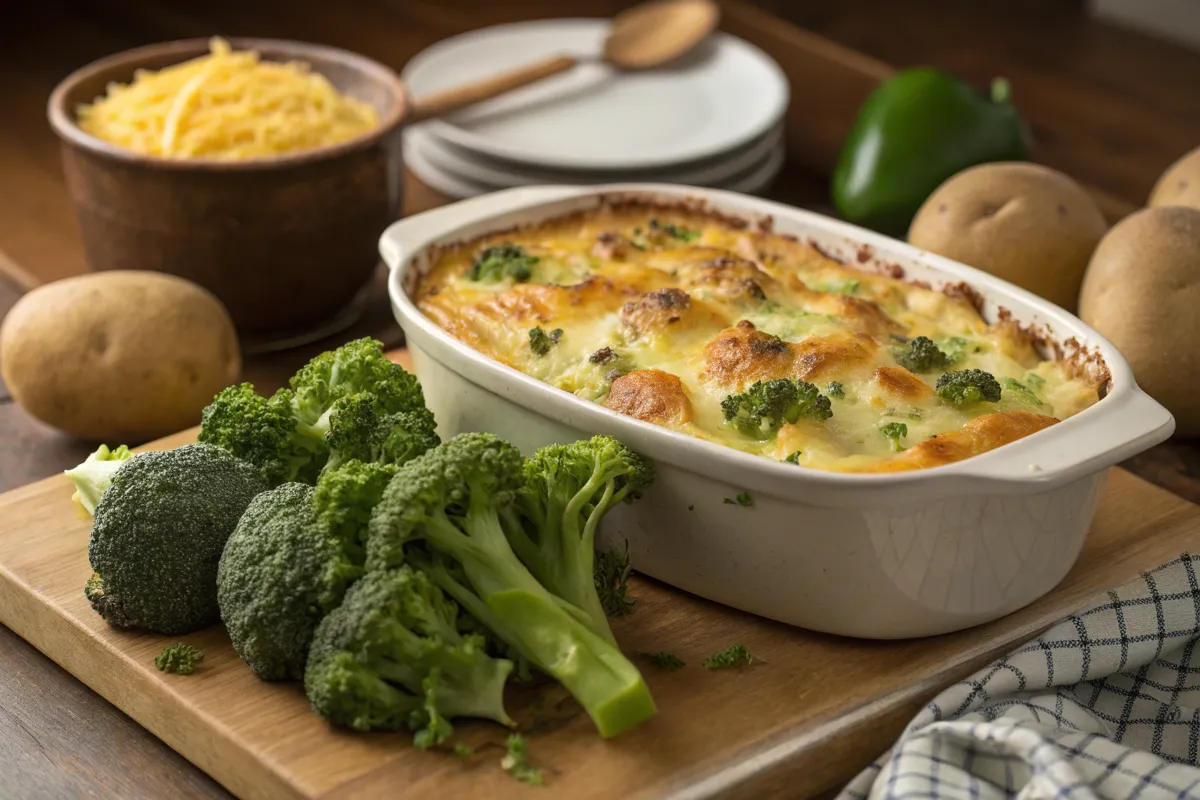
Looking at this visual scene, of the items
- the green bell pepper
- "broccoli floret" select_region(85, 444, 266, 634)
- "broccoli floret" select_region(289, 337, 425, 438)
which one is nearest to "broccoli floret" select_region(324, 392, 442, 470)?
"broccoli floret" select_region(289, 337, 425, 438)

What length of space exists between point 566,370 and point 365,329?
1084mm

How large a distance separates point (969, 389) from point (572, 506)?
2.32ft

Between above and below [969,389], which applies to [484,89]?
below

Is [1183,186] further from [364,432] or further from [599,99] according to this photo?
[364,432]

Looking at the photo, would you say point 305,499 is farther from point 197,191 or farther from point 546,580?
point 197,191

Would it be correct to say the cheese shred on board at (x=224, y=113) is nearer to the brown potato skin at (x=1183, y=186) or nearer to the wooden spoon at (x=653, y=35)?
the wooden spoon at (x=653, y=35)

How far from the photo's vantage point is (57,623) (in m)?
2.41

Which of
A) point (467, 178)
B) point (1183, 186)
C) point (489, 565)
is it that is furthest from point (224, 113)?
point (1183, 186)

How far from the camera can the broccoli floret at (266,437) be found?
2.53 meters

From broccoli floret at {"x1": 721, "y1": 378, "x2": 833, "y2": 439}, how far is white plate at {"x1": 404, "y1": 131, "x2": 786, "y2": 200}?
5.52ft

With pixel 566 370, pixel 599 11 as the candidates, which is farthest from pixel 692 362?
pixel 599 11

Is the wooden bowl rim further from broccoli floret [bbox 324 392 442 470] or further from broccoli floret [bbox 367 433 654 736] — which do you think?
broccoli floret [bbox 367 433 654 736]

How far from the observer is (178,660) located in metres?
2.27

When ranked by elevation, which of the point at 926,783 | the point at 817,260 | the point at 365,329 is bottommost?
the point at 365,329
